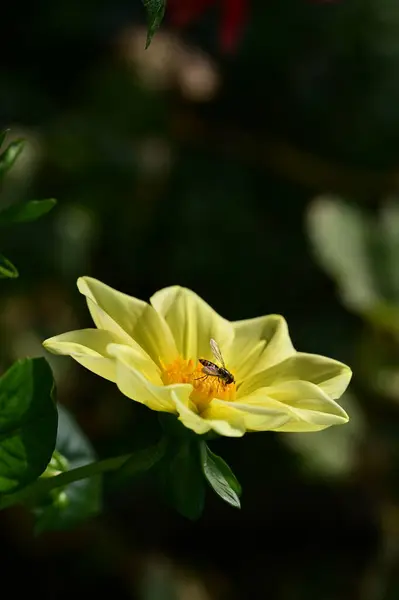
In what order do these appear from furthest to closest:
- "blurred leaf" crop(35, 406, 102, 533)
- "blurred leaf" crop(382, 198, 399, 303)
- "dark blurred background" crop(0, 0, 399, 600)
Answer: "blurred leaf" crop(382, 198, 399, 303)
"dark blurred background" crop(0, 0, 399, 600)
"blurred leaf" crop(35, 406, 102, 533)

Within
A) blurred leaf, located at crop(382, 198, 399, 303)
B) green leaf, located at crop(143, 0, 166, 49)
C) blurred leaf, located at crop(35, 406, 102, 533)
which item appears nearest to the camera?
green leaf, located at crop(143, 0, 166, 49)

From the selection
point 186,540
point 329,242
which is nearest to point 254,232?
point 329,242

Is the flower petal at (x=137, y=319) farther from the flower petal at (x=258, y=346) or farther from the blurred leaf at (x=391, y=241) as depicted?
the blurred leaf at (x=391, y=241)

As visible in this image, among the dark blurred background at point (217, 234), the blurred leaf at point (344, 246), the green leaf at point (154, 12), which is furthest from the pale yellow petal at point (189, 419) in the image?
the blurred leaf at point (344, 246)

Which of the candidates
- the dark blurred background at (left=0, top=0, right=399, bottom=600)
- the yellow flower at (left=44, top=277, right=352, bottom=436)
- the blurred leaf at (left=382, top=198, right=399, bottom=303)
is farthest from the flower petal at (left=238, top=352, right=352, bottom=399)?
the blurred leaf at (left=382, top=198, right=399, bottom=303)

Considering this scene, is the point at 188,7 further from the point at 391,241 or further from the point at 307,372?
the point at 307,372

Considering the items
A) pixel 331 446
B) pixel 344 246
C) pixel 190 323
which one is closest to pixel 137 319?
pixel 190 323

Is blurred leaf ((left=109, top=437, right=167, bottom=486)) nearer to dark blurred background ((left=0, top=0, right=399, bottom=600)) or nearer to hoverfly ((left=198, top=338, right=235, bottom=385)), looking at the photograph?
hoverfly ((left=198, top=338, right=235, bottom=385))
